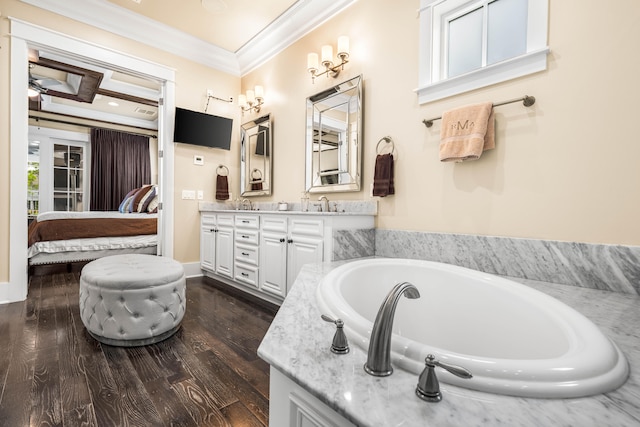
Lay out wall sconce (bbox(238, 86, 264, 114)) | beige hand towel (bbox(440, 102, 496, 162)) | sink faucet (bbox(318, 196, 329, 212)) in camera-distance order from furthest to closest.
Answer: wall sconce (bbox(238, 86, 264, 114)), sink faucet (bbox(318, 196, 329, 212)), beige hand towel (bbox(440, 102, 496, 162))

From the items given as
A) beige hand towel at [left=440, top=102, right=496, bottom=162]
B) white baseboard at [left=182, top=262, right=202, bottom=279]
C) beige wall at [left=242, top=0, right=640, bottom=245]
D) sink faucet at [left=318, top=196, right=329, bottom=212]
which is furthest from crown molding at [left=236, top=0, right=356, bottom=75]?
white baseboard at [left=182, top=262, right=202, bottom=279]

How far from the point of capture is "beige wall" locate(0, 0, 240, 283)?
2.62 m

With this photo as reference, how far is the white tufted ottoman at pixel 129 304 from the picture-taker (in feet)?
5.89

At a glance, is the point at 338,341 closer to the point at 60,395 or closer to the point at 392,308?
the point at 392,308

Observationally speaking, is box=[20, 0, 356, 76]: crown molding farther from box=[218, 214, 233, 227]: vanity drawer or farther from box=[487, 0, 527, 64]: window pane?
box=[218, 214, 233, 227]: vanity drawer

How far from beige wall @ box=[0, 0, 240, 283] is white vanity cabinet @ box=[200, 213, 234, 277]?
17cm

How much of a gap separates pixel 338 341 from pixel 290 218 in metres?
1.85

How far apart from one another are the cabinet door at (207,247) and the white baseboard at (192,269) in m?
0.07

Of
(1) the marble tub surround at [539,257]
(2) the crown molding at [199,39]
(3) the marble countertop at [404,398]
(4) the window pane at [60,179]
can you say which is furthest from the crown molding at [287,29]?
(4) the window pane at [60,179]

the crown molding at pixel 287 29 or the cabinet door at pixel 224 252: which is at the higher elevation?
the crown molding at pixel 287 29

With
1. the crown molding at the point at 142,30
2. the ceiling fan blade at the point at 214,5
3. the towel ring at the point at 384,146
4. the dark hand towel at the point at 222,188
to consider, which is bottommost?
the dark hand towel at the point at 222,188

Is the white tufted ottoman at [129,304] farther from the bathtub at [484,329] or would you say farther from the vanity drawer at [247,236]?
the bathtub at [484,329]

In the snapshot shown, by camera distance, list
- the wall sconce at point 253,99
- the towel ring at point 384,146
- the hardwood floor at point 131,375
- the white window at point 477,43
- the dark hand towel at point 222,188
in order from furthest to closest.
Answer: the dark hand towel at point 222,188, the wall sconce at point 253,99, the towel ring at point 384,146, the white window at point 477,43, the hardwood floor at point 131,375

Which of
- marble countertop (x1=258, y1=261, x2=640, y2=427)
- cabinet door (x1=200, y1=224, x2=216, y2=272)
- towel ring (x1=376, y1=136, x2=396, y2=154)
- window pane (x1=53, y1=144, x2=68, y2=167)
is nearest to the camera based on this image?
marble countertop (x1=258, y1=261, x2=640, y2=427)
